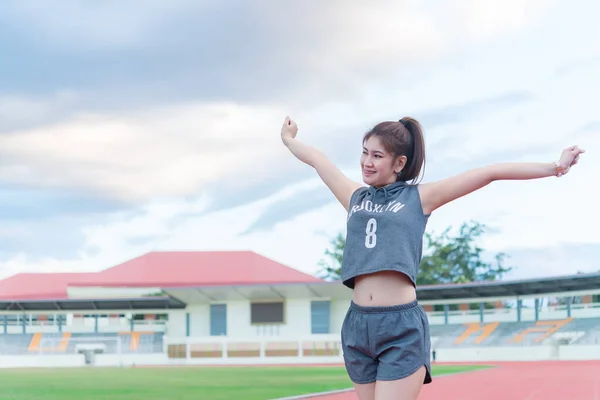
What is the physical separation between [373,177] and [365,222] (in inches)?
7.4

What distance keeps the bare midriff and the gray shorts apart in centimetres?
2

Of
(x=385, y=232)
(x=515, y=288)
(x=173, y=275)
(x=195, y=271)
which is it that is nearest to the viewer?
(x=385, y=232)

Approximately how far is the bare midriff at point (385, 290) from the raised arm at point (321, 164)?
0.38 metres

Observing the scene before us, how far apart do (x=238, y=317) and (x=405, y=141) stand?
1805 inches

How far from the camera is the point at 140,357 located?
44875 millimetres

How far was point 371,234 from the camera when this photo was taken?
3.21 meters

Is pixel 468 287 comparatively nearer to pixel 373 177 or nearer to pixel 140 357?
pixel 140 357

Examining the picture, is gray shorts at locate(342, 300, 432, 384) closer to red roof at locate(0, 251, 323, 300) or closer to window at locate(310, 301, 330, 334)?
window at locate(310, 301, 330, 334)

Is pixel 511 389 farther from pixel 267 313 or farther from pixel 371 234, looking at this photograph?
pixel 267 313

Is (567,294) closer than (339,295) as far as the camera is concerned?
Yes

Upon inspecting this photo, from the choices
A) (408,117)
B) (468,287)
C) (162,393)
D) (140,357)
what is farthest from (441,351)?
(408,117)

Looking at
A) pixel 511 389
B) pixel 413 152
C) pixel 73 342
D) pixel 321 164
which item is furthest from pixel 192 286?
pixel 413 152

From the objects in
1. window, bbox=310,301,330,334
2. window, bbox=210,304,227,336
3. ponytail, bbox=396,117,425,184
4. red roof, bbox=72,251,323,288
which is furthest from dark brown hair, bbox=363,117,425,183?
red roof, bbox=72,251,323,288

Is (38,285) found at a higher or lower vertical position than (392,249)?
higher
